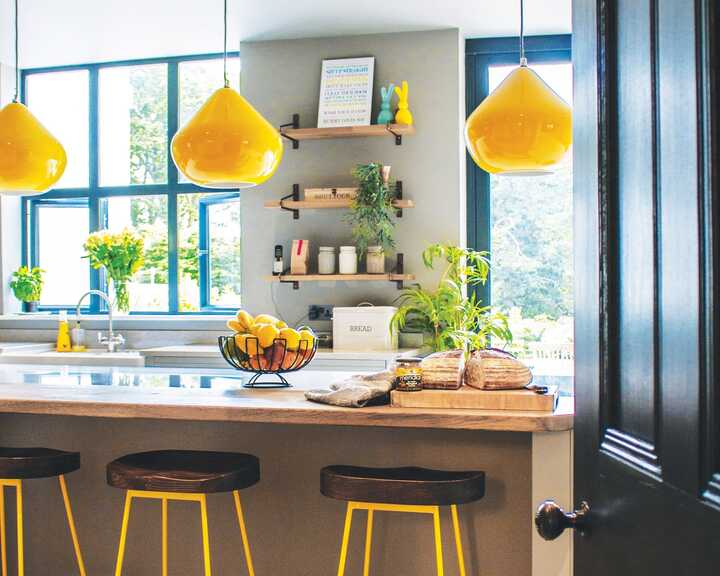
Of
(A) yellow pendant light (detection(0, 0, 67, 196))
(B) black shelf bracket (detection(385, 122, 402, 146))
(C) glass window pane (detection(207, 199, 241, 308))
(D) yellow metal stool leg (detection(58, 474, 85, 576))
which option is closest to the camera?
(D) yellow metal stool leg (detection(58, 474, 85, 576))

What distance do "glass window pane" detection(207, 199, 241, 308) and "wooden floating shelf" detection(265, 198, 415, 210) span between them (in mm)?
638

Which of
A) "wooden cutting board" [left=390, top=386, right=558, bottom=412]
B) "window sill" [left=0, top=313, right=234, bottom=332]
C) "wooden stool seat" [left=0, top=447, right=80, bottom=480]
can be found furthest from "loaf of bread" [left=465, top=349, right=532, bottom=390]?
"window sill" [left=0, top=313, right=234, bottom=332]

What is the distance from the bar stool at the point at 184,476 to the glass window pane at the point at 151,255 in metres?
3.21

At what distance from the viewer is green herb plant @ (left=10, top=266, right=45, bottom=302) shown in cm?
543

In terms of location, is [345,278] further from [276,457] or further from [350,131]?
[276,457]

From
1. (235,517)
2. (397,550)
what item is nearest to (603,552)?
(397,550)

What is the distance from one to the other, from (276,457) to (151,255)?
128 inches

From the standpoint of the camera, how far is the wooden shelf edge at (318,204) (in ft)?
14.9

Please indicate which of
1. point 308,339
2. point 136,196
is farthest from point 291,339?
point 136,196

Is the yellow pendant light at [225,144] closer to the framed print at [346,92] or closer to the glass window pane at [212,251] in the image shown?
the framed print at [346,92]

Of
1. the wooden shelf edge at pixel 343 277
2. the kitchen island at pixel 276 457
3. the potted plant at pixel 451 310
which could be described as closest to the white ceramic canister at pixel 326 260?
the wooden shelf edge at pixel 343 277

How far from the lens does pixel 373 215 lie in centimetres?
452

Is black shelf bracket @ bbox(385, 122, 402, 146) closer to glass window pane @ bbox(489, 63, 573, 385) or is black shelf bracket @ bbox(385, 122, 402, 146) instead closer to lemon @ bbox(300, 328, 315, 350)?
glass window pane @ bbox(489, 63, 573, 385)

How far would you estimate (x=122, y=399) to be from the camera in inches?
91.4
